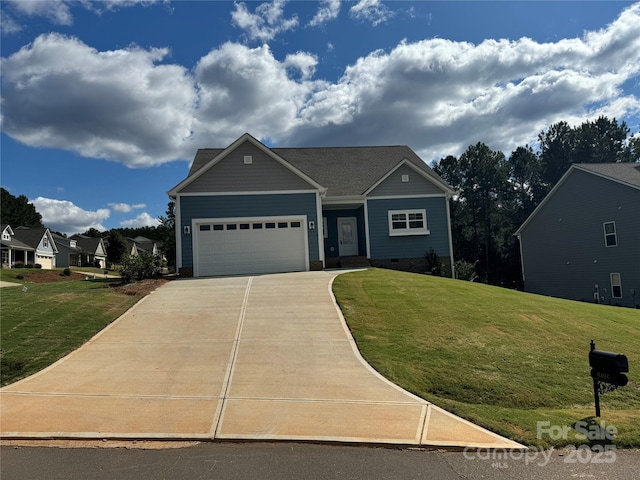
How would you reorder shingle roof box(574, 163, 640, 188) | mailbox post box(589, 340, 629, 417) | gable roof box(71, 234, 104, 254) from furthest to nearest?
gable roof box(71, 234, 104, 254) → shingle roof box(574, 163, 640, 188) → mailbox post box(589, 340, 629, 417)

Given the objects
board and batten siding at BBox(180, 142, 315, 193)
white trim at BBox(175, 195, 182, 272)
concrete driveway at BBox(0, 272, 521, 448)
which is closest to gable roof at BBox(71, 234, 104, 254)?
white trim at BBox(175, 195, 182, 272)

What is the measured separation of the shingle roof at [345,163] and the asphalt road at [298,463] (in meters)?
17.9

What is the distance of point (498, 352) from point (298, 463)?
531cm

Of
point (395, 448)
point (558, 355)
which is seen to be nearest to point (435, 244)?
point (558, 355)

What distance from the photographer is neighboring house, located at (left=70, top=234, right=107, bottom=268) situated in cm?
6756

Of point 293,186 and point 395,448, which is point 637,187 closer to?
point 293,186

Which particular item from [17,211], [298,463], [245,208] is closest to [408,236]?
[245,208]

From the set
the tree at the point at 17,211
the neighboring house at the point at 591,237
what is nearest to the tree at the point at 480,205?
the neighboring house at the point at 591,237

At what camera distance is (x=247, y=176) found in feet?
64.0

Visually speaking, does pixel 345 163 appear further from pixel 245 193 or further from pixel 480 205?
pixel 480 205

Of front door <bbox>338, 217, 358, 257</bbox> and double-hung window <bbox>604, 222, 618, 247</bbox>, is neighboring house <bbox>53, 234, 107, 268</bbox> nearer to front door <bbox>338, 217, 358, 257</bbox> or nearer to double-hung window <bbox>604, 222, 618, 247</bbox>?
front door <bbox>338, 217, 358, 257</bbox>

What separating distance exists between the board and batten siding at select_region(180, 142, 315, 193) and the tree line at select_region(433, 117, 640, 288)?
32259 mm

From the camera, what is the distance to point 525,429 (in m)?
5.35

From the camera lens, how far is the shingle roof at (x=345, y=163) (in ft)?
75.2
